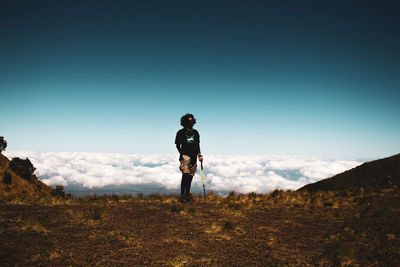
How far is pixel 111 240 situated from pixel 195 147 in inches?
197

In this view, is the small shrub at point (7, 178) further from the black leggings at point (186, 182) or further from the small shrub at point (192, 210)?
the small shrub at point (192, 210)

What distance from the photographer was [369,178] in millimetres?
10797

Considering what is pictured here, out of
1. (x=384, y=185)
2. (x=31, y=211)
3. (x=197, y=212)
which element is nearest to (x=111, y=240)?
(x=197, y=212)

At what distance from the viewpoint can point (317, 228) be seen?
18.8 ft

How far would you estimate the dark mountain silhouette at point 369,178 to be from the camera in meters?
9.64

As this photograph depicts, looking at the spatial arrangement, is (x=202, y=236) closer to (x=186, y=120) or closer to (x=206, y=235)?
(x=206, y=235)

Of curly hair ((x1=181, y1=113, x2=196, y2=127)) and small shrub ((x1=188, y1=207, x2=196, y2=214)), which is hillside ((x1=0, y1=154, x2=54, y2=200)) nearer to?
curly hair ((x1=181, y1=113, x2=196, y2=127))

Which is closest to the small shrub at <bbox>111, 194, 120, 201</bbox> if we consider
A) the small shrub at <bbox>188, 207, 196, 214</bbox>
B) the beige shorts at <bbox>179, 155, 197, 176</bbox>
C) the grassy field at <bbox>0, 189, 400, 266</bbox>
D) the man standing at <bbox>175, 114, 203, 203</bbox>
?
the grassy field at <bbox>0, 189, 400, 266</bbox>

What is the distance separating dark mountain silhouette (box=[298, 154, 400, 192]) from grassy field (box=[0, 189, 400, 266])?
218cm

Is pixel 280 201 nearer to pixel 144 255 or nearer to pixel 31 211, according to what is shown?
pixel 144 255

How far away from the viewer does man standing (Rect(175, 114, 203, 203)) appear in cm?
869

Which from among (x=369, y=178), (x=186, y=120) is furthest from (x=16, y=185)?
(x=369, y=178)

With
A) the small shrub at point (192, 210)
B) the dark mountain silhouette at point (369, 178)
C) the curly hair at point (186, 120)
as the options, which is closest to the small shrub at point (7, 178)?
the curly hair at point (186, 120)

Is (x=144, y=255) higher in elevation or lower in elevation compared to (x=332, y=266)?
higher
